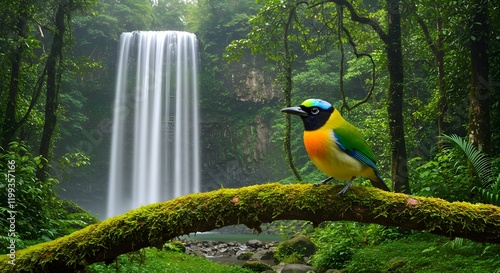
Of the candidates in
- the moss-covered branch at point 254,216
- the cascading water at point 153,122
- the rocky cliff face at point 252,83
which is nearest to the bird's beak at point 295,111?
the moss-covered branch at point 254,216

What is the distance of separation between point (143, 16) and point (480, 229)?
31.0m

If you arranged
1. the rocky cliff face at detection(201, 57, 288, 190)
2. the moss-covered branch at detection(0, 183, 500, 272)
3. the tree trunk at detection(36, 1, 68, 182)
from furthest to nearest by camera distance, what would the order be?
the rocky cliff face at detection(201, 57, 288, 190) < the tree trunk at detection(36, 1, 68, 182) < the moss-covered branch at detection(0, 183, 500, 272)

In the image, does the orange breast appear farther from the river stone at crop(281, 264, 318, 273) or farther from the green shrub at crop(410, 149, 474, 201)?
the river stone at crop(281, 264, 318, 273)

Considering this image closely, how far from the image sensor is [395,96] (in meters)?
8.25

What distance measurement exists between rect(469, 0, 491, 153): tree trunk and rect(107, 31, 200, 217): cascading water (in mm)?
23497

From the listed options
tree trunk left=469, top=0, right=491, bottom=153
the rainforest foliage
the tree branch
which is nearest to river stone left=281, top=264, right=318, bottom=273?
the rainforest foliage

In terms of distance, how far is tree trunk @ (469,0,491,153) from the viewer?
6277 mm

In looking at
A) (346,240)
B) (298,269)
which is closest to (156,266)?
(298,269)

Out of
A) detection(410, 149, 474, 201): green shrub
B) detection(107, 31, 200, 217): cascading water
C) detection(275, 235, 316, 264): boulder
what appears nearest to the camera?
detection(410, 149, 474, 201): green shrub

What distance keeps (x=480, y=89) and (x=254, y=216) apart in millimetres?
5384

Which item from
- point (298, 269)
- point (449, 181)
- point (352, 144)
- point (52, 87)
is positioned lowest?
point (298, 269)

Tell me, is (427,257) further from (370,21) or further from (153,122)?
(153,122)

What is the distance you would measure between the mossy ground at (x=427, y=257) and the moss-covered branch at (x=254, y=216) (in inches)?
97.5

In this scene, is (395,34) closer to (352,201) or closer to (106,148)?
(352,201)
